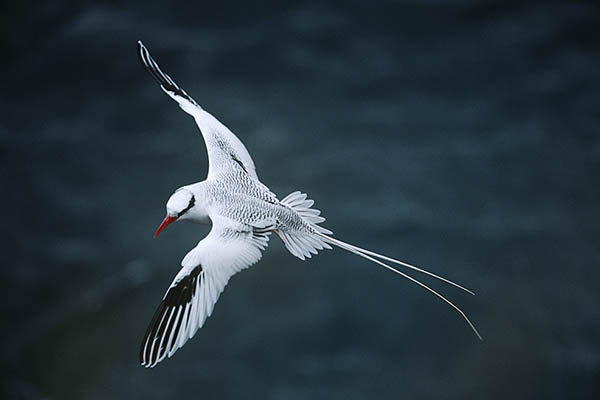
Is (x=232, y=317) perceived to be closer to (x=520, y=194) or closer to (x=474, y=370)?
(x=474, y=370)

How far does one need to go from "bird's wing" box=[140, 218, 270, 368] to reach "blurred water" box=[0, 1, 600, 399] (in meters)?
6.09

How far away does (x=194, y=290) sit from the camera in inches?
216

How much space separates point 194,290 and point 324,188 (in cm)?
727

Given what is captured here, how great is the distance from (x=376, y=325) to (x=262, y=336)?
1885 millimetres

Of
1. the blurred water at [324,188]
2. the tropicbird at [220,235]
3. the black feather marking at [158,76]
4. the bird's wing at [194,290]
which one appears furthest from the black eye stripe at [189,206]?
the blurred water at [324,188]

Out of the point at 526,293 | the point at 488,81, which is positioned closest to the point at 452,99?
the point at 488,81

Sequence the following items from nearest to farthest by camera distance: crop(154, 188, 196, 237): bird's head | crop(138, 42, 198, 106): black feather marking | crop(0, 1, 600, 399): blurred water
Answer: crop(154, 188, 196, 237): bird's head → crop(138, 42, 198, 106): black feather marking → crop(0, 1, 600, 399): blurred water

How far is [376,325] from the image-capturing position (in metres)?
11.5

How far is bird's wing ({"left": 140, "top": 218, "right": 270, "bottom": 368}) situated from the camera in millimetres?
5293

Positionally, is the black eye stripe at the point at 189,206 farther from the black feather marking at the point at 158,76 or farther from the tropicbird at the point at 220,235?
the black feather marking at the point at 158,76

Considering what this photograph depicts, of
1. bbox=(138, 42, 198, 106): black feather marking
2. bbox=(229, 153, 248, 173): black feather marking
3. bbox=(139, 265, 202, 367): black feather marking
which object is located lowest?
bbox=(139, 265, 202, 367): black feather marking

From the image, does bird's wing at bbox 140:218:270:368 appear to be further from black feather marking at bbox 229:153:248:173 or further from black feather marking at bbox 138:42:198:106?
black feather marking at bbox 138:42:198:106

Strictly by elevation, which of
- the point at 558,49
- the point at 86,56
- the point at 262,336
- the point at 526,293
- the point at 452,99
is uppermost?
the point at 558,49

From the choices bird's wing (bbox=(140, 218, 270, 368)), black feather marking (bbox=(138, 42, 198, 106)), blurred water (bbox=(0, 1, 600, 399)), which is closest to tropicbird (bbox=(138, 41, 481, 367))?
bird's wing (bbox=(140, 218, 270, 368))
